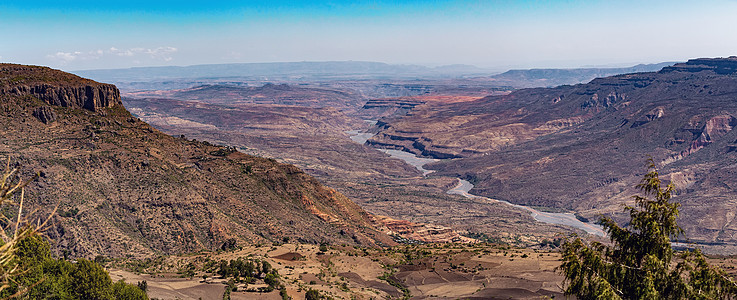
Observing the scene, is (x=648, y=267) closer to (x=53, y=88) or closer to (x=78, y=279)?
(x=78, y=279)

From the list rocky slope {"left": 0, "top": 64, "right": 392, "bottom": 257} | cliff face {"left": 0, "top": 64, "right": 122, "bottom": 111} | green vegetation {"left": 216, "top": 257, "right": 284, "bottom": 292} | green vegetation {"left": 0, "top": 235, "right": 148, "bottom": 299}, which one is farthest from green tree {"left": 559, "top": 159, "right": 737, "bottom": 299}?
cliff face {"left": 0, "top": 64, "right": 122, "bottom": 111}

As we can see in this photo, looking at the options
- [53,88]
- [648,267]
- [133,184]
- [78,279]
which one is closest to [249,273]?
[78,279]

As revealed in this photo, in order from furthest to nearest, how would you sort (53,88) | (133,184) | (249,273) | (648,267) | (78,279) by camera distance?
(53,88) < (133,184) < (249,273) < (78,279) < (648,267)

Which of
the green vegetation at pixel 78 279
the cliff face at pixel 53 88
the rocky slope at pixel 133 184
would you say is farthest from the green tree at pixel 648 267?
the cliff face at pixel 53 88

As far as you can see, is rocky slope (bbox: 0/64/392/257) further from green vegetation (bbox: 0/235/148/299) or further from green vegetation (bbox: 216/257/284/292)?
green vegetation (bbox: 0/235/148/299)

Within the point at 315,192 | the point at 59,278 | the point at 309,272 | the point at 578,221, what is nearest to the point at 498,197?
the point at 578,221
